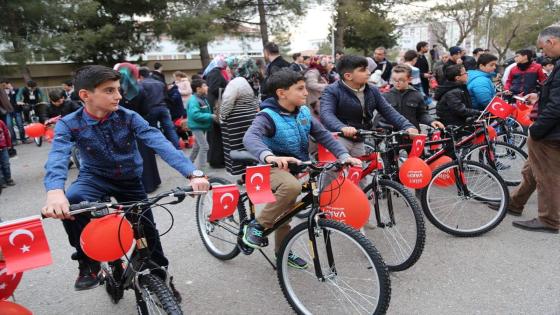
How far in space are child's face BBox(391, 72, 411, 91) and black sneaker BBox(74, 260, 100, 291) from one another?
12.4ft

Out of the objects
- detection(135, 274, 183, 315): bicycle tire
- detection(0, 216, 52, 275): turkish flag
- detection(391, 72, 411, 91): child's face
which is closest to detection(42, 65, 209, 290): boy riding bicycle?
detection(135, 274, 183, 315): bicycle tire

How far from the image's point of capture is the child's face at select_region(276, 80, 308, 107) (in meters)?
3.11

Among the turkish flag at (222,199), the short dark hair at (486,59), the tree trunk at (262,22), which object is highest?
the tree trunk at (262,22)

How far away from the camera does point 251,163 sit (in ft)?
9.95

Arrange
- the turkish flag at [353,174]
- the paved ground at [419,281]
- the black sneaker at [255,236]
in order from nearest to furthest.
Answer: the paved ground at [419,281] → the black sneaker at [255,236] → the turkish flag at [353,174]

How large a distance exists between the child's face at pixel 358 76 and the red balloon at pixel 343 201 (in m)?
1.38

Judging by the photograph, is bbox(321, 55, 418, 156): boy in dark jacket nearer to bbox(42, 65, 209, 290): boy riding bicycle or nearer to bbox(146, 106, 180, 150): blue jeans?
bbox(42, 65, 209, 290): boy riding bicycle

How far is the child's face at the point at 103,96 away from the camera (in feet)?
8.55

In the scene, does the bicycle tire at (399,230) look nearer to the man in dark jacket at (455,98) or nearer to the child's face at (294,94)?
the child's face at (294,94)

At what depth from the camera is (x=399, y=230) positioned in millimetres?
3467

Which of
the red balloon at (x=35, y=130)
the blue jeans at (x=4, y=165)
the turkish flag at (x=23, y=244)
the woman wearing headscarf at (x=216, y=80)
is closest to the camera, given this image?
the turkish flag at (x=23, y=244)

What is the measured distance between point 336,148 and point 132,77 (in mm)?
Result: 3515

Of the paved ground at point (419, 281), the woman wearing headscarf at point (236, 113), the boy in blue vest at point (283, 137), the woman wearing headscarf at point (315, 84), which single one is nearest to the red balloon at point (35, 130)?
the paved ground at point (419, 281)

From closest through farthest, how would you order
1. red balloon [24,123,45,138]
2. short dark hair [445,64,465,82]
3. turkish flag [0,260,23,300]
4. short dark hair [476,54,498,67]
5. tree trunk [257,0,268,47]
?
turkish flag [0,260,23,300] → short dark hair [445,64,465,82] → short dark hair [476,54,498,67] → red balloon [24,123,45,138] → tree trunk [257,0,268,47]
